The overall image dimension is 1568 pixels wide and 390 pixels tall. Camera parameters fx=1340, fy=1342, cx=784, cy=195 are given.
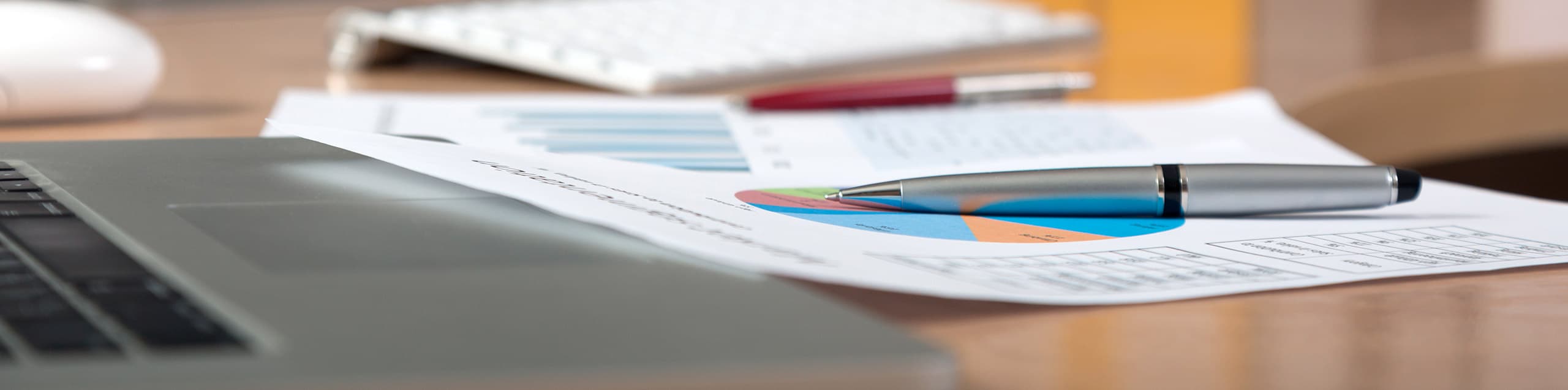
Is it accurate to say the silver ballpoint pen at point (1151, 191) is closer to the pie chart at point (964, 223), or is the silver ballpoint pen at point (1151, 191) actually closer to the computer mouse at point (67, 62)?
the pie chart at point (964, 223)

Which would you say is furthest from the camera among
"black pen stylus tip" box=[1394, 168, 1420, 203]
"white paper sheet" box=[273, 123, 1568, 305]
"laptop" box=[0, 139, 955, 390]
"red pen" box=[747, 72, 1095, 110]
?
"red pen" box=[747, 72, 1095, 110]

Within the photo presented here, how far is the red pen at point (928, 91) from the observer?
658 millimetres

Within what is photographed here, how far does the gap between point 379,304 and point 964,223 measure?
0.18 metres

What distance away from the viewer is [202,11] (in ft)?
3.94

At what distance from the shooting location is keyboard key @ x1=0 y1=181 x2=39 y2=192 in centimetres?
34

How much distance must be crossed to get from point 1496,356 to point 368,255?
A: 22 centimetres

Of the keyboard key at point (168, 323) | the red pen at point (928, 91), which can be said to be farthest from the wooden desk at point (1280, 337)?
the red pen at point (928, 91)

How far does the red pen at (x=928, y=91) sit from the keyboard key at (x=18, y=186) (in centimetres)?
36

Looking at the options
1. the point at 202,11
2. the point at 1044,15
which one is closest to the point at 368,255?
the point at 1044,15

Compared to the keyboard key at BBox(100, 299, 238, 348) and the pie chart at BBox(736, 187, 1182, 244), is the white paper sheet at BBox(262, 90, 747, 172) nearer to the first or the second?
the pie chart at BBox(736, 187, 1182, 244)

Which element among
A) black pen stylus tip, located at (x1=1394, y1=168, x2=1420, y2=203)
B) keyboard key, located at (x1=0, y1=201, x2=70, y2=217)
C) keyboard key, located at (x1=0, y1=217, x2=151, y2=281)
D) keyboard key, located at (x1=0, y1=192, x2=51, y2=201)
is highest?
keyboard key, located at (x1=0, y1=192, x2=51, y2=201)

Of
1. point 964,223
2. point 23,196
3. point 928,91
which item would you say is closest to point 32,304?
point 23,196

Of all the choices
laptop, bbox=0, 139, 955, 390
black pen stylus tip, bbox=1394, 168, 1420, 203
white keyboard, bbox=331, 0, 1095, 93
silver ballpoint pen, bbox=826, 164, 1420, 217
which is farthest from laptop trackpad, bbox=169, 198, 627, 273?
white keyboard, bbox=331, 0, 1095, 93

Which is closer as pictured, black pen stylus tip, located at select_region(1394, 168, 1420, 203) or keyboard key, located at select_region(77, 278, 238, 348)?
keyboard key, located at select_region(77, 278, 238, 348)
